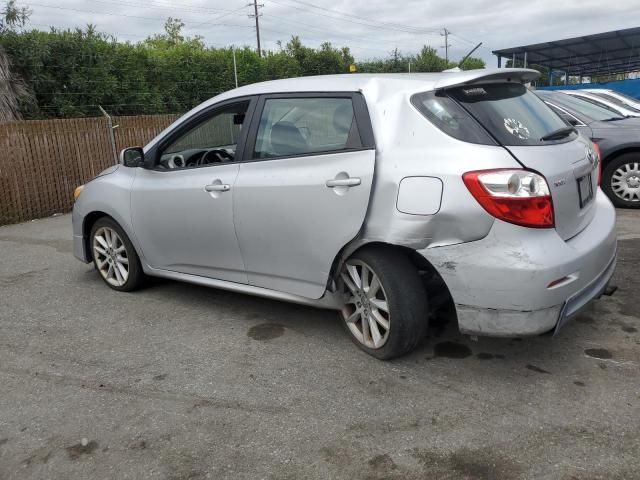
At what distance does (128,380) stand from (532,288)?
2364 mm

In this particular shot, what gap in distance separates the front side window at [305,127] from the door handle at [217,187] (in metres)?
0.29

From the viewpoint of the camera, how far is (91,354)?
3.96 metres

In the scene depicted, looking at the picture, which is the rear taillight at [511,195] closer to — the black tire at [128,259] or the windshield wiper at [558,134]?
the windshield wiper at [558,134]

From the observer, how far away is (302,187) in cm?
361

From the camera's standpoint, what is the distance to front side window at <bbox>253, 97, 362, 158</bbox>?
3551 mm

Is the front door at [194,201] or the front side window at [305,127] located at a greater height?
the front side window at [305,127]

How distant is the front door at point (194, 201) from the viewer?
412cm

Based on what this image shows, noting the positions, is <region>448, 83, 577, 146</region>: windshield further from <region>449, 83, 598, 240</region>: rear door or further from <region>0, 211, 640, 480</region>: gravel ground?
<region>0, 211, 640, 480</region>: gravel ground

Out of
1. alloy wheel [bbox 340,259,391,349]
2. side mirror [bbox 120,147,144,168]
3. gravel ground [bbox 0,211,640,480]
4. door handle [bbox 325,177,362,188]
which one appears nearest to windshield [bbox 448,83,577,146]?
door handle [bbox 325,177,362,188]

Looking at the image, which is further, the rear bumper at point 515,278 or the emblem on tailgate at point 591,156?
the emblem on tailgate at point 591,156

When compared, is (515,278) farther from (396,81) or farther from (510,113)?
(396,81)

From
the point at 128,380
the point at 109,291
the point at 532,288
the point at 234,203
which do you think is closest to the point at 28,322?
the point at 109,291

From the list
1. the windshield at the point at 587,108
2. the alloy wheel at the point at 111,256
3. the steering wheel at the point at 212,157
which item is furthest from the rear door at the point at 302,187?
the windshield at the point at 587,108

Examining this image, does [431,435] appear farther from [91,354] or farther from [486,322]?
[91,354]
